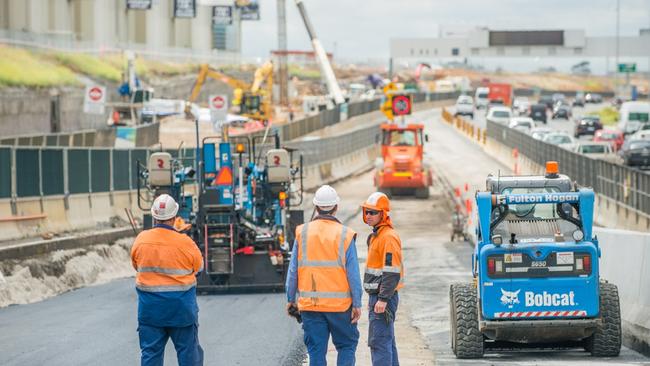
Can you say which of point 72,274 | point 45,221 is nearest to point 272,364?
point 72,274

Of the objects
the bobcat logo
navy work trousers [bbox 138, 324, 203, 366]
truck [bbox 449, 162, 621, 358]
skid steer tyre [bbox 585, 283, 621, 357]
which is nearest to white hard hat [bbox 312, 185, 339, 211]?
navy work trousers [bbox 138, 324, 203, 366]

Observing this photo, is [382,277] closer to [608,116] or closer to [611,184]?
[611,184]

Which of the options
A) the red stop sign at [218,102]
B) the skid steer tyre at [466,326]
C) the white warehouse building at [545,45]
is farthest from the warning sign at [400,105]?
the white warehouse building at [545,45]

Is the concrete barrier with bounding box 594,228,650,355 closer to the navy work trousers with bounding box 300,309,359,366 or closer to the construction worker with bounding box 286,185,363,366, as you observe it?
the navy work trousers with bounding box 300,309,359,366

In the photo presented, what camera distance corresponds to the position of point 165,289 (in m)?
11.1

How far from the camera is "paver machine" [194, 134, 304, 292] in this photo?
912 inches

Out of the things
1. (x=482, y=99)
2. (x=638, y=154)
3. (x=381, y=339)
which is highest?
(x=381, y=339)

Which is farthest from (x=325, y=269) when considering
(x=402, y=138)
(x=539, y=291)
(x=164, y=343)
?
(x=402, y=138)

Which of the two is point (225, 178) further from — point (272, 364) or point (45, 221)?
point (272, 364)

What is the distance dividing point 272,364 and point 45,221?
14.3 meters

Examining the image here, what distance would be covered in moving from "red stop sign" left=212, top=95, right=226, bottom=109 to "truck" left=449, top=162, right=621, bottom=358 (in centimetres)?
2643

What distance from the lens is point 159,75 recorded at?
104438 millimetres

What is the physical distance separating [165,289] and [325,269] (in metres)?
1.38

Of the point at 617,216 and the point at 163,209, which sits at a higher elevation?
the point at 163,209
